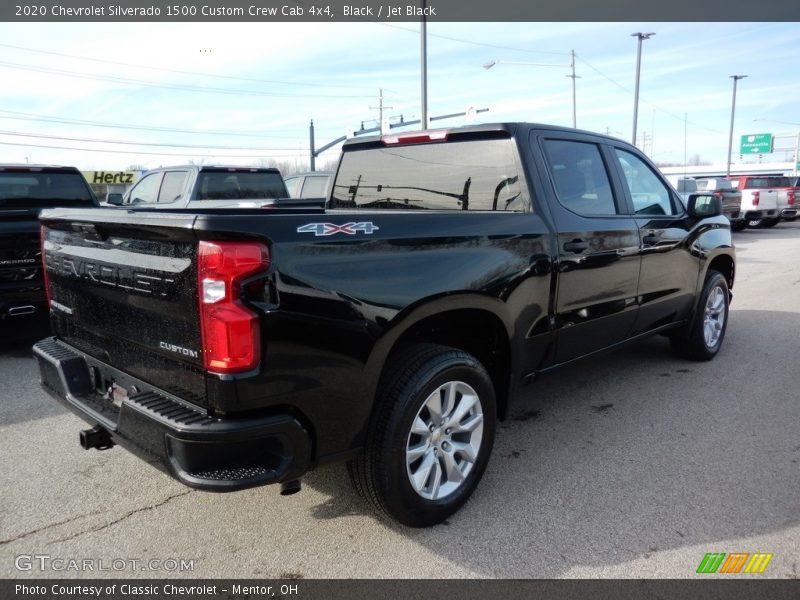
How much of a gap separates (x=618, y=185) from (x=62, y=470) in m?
3.94

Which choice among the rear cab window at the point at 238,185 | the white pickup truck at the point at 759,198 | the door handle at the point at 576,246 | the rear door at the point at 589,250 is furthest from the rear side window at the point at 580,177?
the white pickup truck at the point at 759,198

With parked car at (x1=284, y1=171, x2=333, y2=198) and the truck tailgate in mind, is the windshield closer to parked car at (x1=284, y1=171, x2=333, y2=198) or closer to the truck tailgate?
the truck tailgate

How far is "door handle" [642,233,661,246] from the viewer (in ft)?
14.2

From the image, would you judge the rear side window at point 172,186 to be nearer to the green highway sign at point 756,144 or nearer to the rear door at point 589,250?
the rear door at point 589,250

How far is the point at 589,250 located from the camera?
3748 mm

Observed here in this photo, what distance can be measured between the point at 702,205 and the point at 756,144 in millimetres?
81316

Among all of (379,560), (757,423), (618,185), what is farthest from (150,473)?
(757,423)

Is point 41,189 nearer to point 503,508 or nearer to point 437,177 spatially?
point 437,177

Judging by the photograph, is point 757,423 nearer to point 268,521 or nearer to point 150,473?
point 268,521

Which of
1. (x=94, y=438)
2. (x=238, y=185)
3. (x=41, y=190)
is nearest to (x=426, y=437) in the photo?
(x=94, y=438)

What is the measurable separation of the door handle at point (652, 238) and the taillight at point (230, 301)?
10.1ft

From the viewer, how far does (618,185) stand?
4.23 m

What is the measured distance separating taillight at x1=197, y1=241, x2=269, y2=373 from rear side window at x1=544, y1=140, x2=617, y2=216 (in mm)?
2114

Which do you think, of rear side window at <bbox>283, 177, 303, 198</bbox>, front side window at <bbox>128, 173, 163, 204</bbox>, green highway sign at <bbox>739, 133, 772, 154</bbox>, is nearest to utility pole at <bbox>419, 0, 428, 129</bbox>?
rear side window at <bbox>283, 177, 303, 198</bbox>
